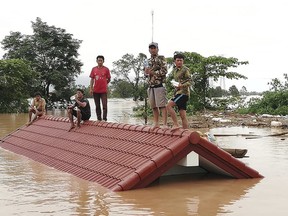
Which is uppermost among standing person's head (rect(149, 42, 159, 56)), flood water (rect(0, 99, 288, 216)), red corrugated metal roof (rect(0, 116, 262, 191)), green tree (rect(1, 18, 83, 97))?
green tree (rect(1, 18, 83, 97))

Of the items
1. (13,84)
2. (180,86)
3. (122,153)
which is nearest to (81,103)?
(122,153)

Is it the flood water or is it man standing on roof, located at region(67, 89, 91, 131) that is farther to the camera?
man standing on roof, located at region(67, 89, 91, 131)

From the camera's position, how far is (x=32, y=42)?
41.9m

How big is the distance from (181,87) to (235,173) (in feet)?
6.11

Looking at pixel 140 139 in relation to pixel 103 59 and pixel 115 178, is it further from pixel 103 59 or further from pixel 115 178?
pixel 103 59

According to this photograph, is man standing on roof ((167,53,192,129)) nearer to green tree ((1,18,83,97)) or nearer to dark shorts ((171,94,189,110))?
dark shorts ((171,94,189,110))

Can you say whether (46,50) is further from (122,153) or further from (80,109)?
(122,153)

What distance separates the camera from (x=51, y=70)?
42.2 m

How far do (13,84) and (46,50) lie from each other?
741cm

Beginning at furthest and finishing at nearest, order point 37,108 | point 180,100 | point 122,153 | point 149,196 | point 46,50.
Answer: point 46,50 → point 37,108 → point 180,100 → point 122,153 → point 149,196

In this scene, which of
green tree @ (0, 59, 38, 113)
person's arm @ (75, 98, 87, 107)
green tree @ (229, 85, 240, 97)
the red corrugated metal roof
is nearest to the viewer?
the red corrugated metal roof

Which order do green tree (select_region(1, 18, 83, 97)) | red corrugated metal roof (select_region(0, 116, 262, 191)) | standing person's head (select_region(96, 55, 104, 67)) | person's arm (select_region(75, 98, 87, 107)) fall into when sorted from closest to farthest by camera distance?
1. red corrugated metal roof (select_region(0, 116, 262, 191))
2. person's arm (select_region(75, 98, 87, 107))
3. standing person's head (select_region(96, 55, 104, 67))
4. green tree (select_region(1, 18, 83, 97))

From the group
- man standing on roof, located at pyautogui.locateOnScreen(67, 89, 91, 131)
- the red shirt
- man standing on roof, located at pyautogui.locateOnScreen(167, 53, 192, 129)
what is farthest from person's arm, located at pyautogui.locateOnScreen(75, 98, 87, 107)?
man standing on roof, located at pyautogui.locateOnScreen(167, 53, 192, 129)

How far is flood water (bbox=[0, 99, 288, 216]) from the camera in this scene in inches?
235
